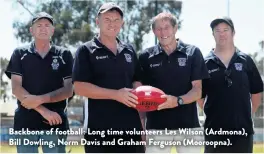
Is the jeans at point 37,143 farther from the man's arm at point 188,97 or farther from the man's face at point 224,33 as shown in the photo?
the man's face at point 224,33

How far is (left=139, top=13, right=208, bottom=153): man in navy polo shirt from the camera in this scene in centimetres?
539

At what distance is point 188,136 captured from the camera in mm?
5422

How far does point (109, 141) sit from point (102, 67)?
2.74ft

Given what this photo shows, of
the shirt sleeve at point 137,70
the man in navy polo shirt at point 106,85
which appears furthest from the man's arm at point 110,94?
the shirt sleeve at point 137,70

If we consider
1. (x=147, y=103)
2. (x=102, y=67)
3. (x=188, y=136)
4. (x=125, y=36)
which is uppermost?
(x=125, y=36)

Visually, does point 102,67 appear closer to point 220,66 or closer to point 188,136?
point 188,136

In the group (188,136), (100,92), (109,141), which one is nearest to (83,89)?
(100,92)

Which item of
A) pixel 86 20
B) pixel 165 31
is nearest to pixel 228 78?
pixel 165 31

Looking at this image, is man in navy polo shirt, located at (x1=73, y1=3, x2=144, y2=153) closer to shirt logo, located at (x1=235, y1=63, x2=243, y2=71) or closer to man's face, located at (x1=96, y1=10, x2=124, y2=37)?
man's face, located at (x1=96, y1=10, x2=124, y2=37)

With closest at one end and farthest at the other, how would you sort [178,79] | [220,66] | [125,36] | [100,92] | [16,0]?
[100,92], [178,79], [220,66], [16,0], [125,36]

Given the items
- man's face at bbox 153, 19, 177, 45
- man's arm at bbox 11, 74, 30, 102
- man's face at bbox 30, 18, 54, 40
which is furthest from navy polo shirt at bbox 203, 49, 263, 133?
man's arm at bbox 11, 74, 30, 102

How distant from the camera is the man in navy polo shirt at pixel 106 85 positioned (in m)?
4.88

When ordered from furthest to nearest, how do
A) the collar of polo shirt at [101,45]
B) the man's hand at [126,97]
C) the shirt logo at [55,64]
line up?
the shirt logo at [55,64]
the collar of polo shirt at [101,45]
the man's hand at [126,97]

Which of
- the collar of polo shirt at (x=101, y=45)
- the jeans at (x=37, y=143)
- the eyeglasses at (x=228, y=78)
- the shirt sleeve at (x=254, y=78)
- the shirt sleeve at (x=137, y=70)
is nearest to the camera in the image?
the collar of polo shirt at (x=101, y=45)
